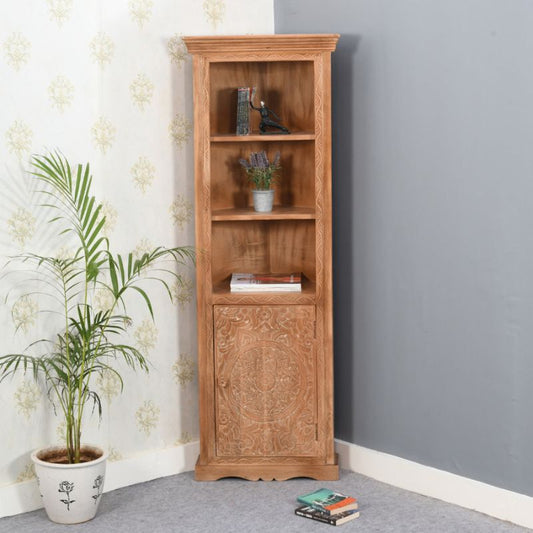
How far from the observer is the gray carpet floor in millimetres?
2865

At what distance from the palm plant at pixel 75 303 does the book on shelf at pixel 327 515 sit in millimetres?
829

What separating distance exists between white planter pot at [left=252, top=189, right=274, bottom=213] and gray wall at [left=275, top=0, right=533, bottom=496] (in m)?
0.30

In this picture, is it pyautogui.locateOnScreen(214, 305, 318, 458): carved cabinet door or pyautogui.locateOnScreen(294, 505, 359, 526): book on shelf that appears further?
pyautogui.locateOnScreen(214, 305, 318, 458): carved cabinet door

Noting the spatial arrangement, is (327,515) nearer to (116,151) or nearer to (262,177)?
(262,177)

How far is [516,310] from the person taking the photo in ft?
9.34

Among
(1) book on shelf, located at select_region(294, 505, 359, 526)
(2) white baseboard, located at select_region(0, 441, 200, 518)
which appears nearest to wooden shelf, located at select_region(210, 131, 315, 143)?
(2) white baseboard, located at select_region(0, 441, 200, 518)

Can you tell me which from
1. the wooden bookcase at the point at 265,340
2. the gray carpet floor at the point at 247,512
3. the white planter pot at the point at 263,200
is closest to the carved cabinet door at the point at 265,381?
the wooden bookcase at the point at 265,340

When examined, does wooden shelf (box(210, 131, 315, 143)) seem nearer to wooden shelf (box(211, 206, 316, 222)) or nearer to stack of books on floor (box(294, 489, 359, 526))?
wooden shelf (box(211, 206, 316, 222))

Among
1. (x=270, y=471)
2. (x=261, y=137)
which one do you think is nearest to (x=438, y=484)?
(x=270, y=471)

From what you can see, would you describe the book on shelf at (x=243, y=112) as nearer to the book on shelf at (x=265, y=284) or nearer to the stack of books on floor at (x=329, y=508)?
the book on shelf at (x=265, y=284)

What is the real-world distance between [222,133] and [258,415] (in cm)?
117

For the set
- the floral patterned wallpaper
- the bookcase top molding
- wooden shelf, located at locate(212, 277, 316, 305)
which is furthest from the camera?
wooden shelf, located at locate(212, 277, 316, 305)

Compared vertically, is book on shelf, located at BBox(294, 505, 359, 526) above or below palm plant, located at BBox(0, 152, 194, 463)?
below

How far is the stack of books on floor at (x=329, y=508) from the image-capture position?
2.91 meters
